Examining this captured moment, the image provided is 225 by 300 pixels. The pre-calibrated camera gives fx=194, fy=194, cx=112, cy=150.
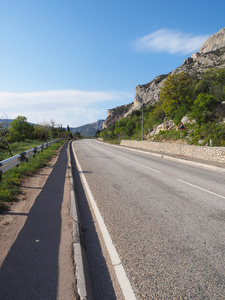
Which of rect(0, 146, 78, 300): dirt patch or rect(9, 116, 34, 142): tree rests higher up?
rect(9, 116, 34, 142): tree

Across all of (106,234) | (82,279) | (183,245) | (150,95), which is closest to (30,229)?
(106,234)

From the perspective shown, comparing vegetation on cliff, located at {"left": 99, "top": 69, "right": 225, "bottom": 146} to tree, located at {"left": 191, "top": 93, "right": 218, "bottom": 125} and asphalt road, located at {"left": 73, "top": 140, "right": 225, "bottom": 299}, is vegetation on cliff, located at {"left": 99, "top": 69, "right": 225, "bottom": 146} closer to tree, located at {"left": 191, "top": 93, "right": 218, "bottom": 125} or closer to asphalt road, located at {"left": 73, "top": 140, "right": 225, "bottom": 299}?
tree, located at {"left": 191, "top": 93, "right": 218, "bottom": 125}

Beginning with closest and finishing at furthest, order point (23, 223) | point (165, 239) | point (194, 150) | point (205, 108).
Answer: point (165, 239), point (23, 223), point (194, 150), point (205, 108)

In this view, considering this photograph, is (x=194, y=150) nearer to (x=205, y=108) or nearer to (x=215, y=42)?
(x=205, y=108)

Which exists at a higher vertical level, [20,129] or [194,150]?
[20,129]

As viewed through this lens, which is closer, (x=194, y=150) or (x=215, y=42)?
(x=194, y=150)

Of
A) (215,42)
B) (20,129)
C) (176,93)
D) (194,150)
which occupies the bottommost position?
(194,150)

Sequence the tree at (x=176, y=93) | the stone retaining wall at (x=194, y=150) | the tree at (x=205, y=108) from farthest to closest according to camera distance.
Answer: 1. the tree at (x=176, y=93)
2. the tree at (x=205, y=108)
3. the stone retaining wall at (x=194, y=150)

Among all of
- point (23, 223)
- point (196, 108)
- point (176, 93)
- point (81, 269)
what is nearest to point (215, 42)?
point (176, 93)

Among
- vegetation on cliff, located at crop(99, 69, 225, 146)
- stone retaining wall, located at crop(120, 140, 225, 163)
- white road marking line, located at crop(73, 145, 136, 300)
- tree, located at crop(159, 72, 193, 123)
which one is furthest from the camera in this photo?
tree, located at crop(159, 72, 193, 123)

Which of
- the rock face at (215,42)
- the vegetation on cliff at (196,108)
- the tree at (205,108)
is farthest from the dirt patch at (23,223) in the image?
the rock face at (215,42)

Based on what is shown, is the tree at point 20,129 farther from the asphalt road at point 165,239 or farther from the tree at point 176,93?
the asphalt road at point 165,239

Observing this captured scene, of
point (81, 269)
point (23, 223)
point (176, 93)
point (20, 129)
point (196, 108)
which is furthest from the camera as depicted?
point (20, 129)

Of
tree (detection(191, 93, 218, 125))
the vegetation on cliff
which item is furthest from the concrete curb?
tree (detection(191, 93, 218, 125))
